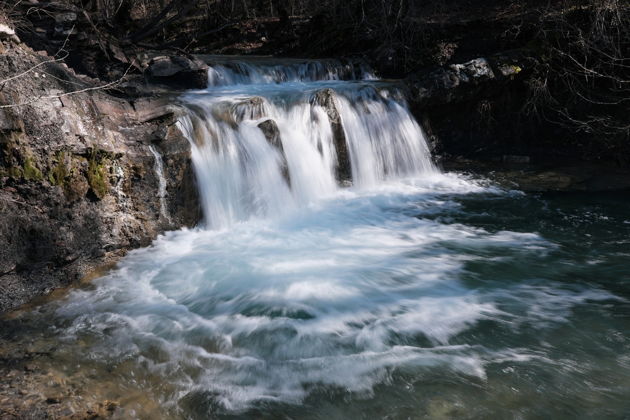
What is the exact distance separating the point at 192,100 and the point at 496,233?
15.3ft

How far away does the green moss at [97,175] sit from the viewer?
4934mm

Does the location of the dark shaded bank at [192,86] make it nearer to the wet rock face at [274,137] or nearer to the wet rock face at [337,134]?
the wet rock face at [274,137]

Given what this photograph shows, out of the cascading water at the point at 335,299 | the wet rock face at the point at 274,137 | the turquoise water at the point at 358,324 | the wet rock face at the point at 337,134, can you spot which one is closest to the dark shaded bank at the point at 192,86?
the cascading water at the point at 335,299

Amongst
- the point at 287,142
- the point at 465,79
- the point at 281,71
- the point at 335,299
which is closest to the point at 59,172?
the point at 335,299

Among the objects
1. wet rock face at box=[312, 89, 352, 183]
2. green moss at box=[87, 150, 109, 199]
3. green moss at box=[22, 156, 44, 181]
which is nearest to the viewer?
green moss at box=[22, 156, 44, 181]

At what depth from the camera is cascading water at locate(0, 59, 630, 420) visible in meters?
3.07

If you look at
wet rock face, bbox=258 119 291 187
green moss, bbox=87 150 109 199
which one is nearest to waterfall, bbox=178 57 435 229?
wet rock face, bbox=258 119 291 187

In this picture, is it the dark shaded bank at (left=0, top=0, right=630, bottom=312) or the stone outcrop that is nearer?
the dark shaded bank at (left=0, top=0, right=630, bottom=312)

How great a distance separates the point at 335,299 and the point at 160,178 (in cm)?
264

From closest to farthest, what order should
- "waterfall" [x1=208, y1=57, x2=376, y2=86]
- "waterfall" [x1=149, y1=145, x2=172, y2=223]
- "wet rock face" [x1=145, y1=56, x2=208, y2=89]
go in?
"waterfall" [x1=149, y1=145, x2=172, y2=223] → "wet rock face" [x1=145, y1=56, x2=208, y2=89] → "waterfall" [x1=208, y1=57, x2=376, y2=86]

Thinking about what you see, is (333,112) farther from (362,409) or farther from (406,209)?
(362,409)

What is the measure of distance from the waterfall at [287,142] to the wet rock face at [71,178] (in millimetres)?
612

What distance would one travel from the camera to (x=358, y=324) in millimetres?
3957

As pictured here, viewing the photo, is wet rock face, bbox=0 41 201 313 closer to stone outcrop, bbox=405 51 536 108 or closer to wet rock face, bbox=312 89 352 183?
wet rock face, bbox=312 89 352 183
